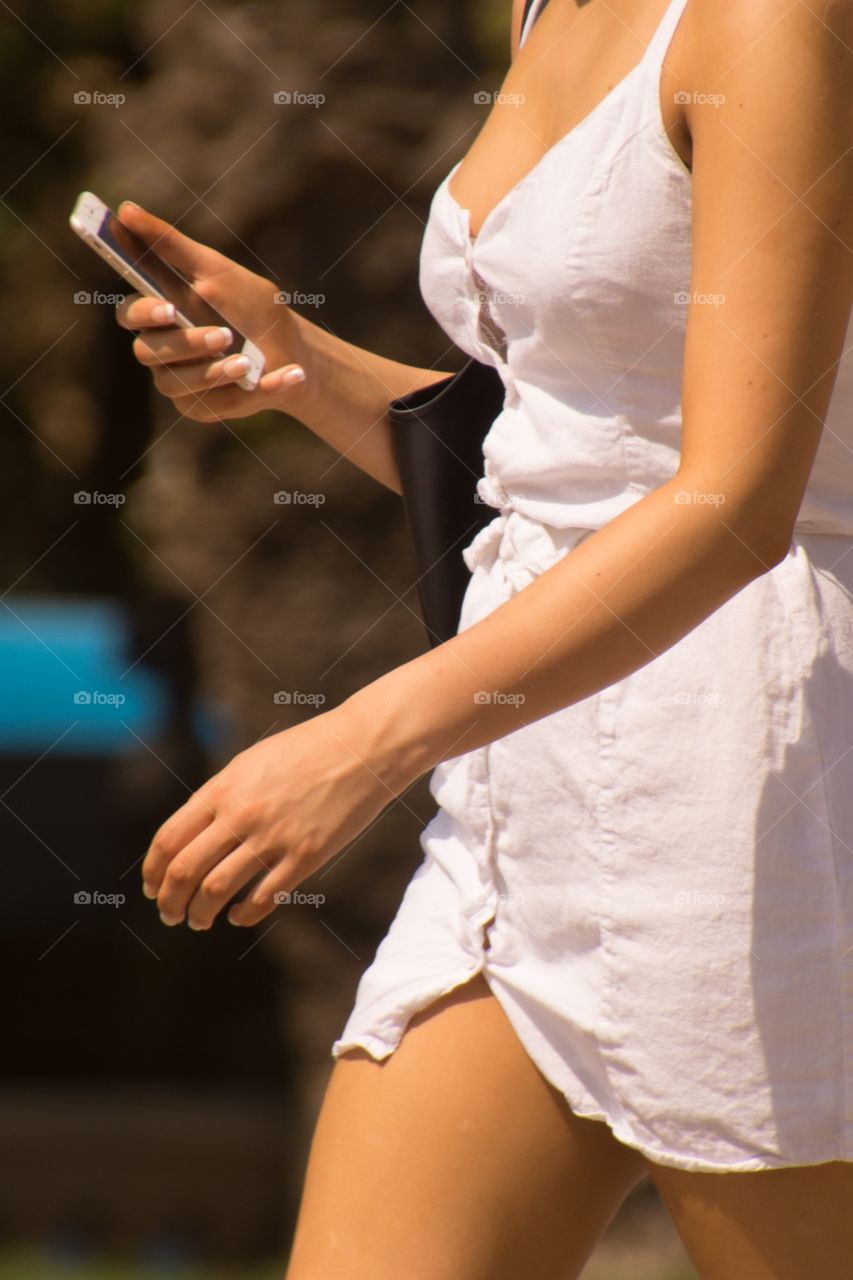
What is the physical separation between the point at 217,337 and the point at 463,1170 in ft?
2.66

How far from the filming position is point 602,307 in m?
1.23

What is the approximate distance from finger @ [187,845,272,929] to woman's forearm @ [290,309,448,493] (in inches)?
29.8

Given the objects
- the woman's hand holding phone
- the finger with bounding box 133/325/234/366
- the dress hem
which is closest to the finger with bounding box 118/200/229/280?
the woman's hand holding phone

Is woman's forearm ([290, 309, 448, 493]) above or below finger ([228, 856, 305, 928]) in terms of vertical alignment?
above

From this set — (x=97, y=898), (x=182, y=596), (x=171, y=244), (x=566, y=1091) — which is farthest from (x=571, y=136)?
(x=97, y=898)

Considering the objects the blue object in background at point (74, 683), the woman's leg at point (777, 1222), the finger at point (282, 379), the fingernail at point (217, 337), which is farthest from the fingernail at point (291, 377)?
the blue object in background at point (74, 683)

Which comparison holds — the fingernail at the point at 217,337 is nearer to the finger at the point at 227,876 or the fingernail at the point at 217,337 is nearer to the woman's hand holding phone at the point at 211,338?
the woman's hand holding phone at the point at 211,338

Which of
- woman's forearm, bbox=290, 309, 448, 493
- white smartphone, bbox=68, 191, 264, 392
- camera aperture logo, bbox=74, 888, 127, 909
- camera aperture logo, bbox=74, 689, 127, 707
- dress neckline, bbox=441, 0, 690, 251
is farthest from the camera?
camera aperture logo, bbox=74, 888, 127, 909

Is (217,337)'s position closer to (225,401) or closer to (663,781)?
(225,401)

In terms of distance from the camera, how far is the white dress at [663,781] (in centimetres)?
120

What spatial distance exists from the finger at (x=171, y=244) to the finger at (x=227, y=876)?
2.40 feet

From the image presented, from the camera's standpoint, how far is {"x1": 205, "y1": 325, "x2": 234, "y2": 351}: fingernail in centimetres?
153

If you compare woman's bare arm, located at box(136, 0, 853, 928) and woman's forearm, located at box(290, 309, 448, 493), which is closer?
woman's bare arm, located at box(136, 0, 853, 928)

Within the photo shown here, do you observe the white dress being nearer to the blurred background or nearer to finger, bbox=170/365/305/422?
finger, bbox=170/365/305/422
